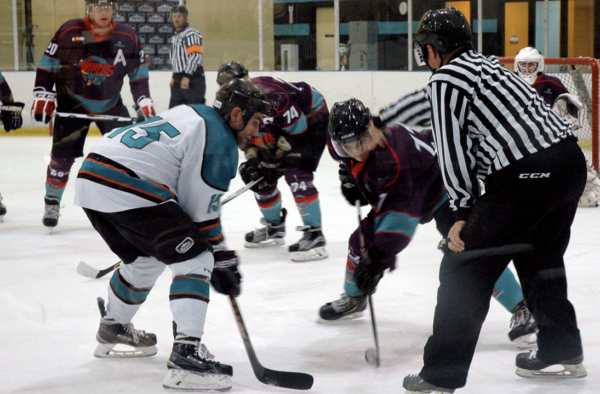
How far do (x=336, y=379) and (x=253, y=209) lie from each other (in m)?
2.26

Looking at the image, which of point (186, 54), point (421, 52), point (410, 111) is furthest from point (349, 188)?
point (186, 54)

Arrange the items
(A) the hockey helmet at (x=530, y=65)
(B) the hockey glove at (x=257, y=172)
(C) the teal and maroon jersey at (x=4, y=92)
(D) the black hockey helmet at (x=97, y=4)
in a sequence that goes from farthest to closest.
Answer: (A) the hockey helmet at (x=530, y=65) → (C) the teal and maroon jersey at (x=4, y=92) → (D) the black hockey helmet at (x=97, y=4) → (B) the hockey glove at (x=257, y=172)

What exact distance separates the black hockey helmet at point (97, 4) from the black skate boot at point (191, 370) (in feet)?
7.48

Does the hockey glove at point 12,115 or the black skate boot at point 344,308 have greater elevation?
the hockey glove at point 12,115

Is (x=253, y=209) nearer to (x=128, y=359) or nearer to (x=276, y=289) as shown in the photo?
(x=276, y=289)

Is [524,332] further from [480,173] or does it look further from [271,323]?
[271,323]

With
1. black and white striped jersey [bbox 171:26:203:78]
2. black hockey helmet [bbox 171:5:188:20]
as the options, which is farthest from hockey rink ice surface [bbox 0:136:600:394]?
black hockey helmet [bbox 171:5:188:20]

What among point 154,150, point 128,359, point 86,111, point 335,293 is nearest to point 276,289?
point 335,293

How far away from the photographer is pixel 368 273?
1902 mm

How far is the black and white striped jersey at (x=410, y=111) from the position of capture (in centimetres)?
180

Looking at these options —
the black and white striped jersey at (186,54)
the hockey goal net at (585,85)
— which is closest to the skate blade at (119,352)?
the black and white striped jersey at (186,54)

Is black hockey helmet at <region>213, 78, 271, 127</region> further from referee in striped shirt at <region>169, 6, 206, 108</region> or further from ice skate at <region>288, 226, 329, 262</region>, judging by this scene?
referee in striped shirt at <region>169, 6, 206, 108</region>

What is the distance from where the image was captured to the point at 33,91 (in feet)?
11.9

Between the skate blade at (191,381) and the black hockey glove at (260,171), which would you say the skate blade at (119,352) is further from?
the black hockey glove at (260,171)
